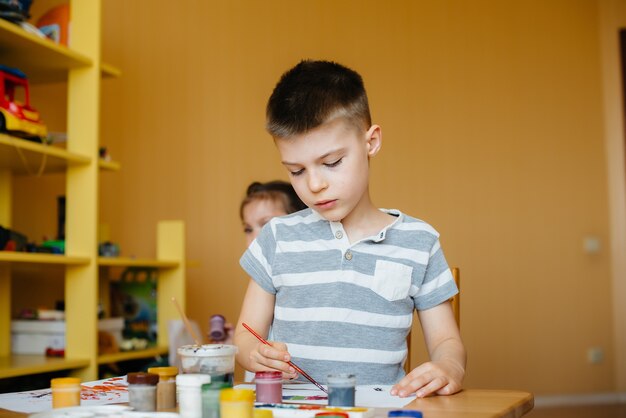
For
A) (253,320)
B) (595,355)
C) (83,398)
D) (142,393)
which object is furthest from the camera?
(595,355)

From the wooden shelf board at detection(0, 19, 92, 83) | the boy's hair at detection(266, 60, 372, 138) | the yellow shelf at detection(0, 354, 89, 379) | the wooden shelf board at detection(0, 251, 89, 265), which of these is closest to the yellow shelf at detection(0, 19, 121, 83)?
the wooden shelf board at detection(0, 19, 92, 83)

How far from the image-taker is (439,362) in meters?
1.06

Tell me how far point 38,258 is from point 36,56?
25.7 inches

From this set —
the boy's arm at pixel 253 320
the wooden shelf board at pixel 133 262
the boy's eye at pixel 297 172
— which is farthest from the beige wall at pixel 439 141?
the boy's eye at pixel 297 172

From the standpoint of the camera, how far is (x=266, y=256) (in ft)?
4.24

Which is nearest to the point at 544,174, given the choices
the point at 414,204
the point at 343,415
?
the point at 414,204

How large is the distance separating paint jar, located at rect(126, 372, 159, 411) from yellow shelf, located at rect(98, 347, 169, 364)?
1689 millimetres

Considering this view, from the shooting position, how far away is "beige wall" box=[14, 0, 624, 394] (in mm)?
3367

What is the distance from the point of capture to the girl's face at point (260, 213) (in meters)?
2.12

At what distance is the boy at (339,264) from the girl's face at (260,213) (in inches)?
32.5

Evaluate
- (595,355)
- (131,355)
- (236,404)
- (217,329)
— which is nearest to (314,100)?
(236,404)

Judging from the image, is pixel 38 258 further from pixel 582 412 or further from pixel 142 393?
pixel 582 412

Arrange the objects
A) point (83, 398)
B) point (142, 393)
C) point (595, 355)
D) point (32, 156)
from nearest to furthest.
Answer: point (142, 393) → point (83, 398) → point (32, 156) → point (595, 355)

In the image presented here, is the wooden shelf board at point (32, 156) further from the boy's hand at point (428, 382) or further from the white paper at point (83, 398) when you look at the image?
the boy's hand at point (428, 382)
